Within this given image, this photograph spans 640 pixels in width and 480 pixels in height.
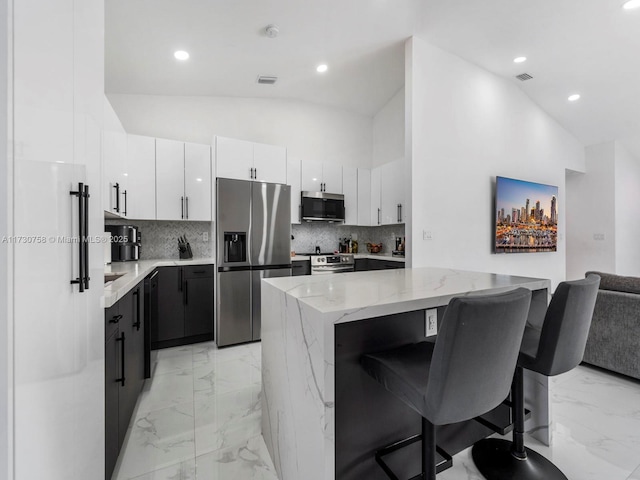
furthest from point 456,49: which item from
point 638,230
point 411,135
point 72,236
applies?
point 638,230

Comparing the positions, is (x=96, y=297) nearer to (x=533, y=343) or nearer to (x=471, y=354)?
(x=471, y=354)

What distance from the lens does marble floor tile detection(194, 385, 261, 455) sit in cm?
180

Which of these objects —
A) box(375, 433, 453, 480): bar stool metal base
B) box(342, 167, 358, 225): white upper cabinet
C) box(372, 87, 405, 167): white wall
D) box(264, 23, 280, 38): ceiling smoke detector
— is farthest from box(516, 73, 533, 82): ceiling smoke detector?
box(375, 433, 453, 480): bar stool metal base

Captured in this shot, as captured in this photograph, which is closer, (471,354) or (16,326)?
(16,326)

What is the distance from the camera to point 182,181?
3562 millimetres

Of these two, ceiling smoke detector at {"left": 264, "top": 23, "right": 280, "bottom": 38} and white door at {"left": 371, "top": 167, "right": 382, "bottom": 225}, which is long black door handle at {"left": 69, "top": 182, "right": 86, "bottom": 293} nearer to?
ceiling smoke detector at {"left": 264, "top": 23, "right": 280, "bottom": 38}

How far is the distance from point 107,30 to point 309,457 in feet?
12.1

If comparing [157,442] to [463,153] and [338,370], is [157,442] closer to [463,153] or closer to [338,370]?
[338,370]

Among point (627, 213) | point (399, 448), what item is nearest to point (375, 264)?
point (399, 448)

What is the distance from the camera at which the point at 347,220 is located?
184 inches

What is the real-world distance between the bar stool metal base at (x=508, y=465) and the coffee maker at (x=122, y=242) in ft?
11.4

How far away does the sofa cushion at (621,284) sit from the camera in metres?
2.44

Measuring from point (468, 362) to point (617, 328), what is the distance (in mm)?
2540

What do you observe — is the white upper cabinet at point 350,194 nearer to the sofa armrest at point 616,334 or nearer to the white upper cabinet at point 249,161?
the white upper cabinet at point 249,161
